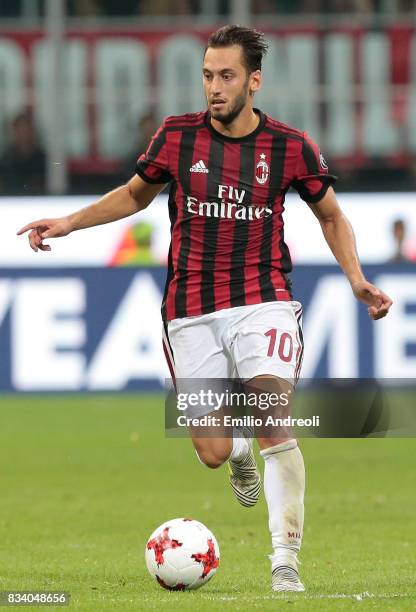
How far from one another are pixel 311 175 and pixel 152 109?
11052 millimetres

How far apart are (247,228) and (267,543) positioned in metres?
2.33

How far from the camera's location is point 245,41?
6219 mm

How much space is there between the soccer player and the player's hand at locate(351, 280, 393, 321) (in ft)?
0.04

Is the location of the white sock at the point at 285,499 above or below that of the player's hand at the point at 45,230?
below

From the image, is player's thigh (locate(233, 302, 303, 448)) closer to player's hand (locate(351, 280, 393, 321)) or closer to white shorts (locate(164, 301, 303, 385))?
white shorts (locate(164, 301, 303, 385))

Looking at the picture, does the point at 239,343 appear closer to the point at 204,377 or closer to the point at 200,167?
the point at 204,377

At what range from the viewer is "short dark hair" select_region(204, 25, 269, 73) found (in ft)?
20.3

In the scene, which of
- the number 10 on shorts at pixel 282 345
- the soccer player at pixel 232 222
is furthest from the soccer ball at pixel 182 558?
the number 10 on shorts at pixel 282 345

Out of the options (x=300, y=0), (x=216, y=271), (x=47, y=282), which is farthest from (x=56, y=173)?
(x=216, y=271)

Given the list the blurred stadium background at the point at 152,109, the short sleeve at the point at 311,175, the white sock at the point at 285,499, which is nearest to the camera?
the white sock at the point at 285,499

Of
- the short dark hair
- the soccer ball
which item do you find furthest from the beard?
the soccer ball

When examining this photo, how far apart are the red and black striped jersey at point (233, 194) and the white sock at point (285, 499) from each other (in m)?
0.68

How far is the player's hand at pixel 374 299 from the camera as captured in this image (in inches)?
237

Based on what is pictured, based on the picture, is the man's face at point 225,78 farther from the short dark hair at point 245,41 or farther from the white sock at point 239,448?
the white sock at point 239,448
